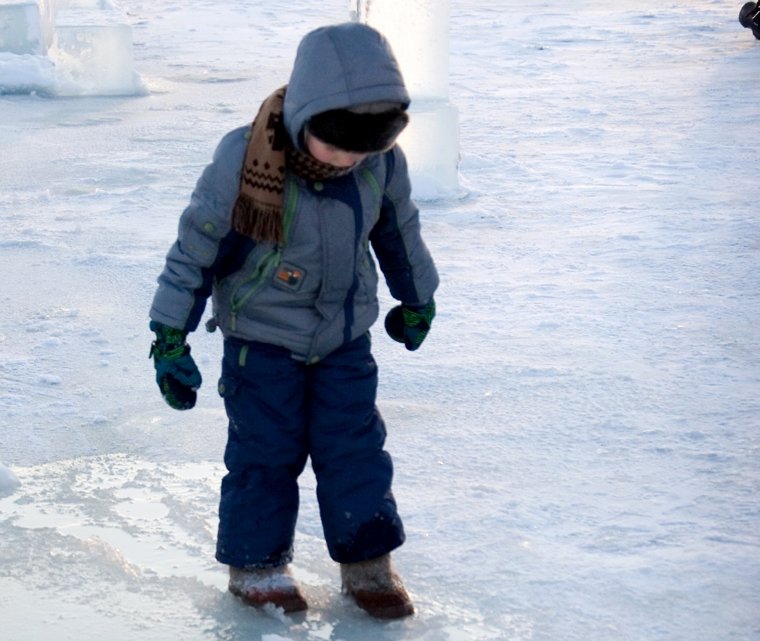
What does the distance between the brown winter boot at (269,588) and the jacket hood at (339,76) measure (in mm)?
843

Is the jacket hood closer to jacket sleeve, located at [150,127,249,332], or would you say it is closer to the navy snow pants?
jacket sleeve, located at [150,127,249,332]

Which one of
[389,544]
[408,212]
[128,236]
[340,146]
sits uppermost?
[340,146]

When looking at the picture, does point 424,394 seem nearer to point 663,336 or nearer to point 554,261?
point 663,336

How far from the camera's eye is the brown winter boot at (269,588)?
253 centimetres

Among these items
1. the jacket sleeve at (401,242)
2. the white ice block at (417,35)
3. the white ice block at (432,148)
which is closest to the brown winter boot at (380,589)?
the jacket sleeve at (401,242)

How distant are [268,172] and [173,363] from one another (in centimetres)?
39

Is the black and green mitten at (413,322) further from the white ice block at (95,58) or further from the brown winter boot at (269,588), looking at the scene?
the white ice block at (95,58)

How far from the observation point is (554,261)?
496 centimetres

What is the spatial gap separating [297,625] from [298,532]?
376mm

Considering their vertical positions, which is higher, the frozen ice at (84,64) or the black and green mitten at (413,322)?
the black and green mitten at (413,322)

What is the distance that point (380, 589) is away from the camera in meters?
2.54

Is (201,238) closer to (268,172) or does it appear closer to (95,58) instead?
(268,172)

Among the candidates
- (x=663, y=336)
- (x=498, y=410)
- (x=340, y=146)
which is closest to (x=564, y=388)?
(x=498, y=410)

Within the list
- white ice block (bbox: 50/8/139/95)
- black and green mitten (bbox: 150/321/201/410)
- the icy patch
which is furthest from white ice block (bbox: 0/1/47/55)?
black and green mitten (bbox: 150/321/201/410)
